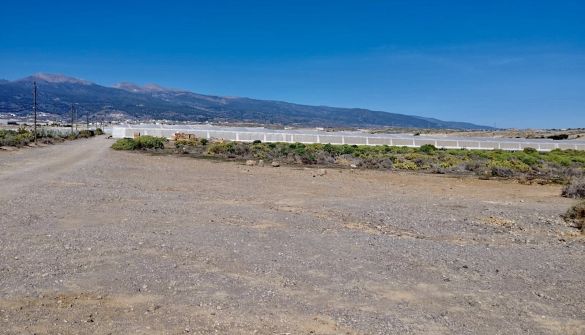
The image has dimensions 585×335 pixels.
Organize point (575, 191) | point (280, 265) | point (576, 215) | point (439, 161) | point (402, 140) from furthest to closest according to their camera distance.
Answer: point (402, 140) → point (439, 161) → point (575, 191) → point (576, 215) → point (280, 265)

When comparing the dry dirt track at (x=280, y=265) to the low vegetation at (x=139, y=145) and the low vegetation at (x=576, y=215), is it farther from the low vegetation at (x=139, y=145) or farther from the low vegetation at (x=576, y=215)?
the low vegetation at (x=139, y=145)

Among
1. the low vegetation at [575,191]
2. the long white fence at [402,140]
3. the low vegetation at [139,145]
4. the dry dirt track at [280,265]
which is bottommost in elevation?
the dry dirt track at [280,265]

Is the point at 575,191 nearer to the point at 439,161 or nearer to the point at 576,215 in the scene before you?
the point at 576,215

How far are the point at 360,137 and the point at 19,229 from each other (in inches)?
1595

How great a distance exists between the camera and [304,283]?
264 inches

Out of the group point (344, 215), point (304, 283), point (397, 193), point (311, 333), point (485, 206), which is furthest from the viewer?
point (397, 193)

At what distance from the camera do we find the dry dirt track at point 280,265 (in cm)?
550

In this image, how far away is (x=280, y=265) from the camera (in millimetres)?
7488

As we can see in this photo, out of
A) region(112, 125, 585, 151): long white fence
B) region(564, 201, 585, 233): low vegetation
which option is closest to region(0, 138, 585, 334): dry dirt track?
region(564, 201, 585, 233): low vegetation

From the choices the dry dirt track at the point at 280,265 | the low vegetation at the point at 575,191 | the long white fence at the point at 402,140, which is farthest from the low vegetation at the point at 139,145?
the low vegetation at the point at 575,191

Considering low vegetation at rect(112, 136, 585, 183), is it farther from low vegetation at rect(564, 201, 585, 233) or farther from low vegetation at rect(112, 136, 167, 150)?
low vegetation at rect(564, 201, 585, 233)

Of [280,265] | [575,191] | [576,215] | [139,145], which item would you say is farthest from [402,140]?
Result: [280,265]

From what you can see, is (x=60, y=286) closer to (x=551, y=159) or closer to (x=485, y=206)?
(x=485, y=206)

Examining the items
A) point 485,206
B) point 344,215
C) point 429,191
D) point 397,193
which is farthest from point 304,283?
point 429,191
